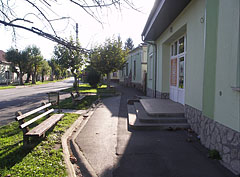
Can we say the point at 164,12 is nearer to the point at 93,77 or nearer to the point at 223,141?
the point at 223,141

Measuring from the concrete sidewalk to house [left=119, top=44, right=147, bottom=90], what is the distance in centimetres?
1276

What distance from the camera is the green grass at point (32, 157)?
302 cm

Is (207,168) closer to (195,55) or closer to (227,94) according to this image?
(227,94)

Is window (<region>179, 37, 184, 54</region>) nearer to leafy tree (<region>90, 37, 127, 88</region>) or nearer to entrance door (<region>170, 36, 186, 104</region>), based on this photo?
entrance door (<region>170, 36, 186, 104</region>)

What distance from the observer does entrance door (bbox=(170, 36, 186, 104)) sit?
762cm

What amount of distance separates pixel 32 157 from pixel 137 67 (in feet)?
64.9

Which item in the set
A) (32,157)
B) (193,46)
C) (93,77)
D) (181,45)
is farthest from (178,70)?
(93,77)

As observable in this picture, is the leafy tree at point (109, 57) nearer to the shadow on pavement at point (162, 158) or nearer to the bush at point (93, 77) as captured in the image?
the bush at point (93, 77)

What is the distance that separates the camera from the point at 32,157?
3.54 metres

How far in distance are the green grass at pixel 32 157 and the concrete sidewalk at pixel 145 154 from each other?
24.9 inches

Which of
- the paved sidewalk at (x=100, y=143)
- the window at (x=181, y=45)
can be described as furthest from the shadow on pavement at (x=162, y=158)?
the window at (x=181, y=45)

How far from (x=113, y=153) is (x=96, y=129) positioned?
1988mm

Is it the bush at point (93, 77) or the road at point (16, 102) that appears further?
the bush at point (93, 77)

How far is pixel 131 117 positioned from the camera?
693cm
